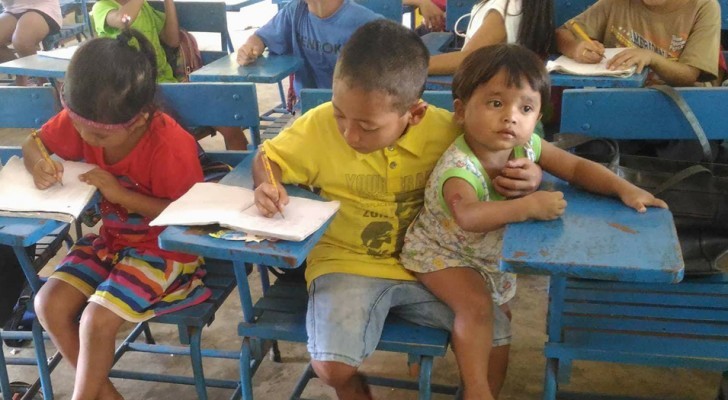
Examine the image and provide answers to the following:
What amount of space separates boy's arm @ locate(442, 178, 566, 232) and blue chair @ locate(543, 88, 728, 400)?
0.74 ft

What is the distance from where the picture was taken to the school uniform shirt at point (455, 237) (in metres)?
1.56

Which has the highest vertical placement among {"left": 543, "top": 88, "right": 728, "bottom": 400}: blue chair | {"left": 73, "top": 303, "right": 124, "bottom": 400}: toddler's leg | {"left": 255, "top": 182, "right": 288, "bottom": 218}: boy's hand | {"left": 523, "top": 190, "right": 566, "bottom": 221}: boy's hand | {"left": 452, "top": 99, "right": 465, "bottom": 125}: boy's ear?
{"left": 452, "top": 99, "right": 465, "bottom": 125}: boy's ear

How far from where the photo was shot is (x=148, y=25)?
3.53 metres

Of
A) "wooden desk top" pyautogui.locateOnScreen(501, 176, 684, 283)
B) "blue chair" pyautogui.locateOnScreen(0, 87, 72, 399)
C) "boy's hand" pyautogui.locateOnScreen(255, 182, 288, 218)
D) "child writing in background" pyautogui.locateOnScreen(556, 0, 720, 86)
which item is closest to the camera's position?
"wooden desk top" pyautogui.locateOnScreen(501, 176, 684, 283)

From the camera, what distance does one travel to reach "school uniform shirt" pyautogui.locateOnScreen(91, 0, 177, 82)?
3.50 metres

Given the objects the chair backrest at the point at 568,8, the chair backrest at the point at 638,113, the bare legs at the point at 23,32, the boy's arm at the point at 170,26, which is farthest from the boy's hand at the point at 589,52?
the bare legs at the point at 23,32

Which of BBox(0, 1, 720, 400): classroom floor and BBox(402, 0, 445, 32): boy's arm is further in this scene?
BBox(402, 0, 445, 32): boy's arm

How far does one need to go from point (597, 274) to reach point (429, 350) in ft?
1.56

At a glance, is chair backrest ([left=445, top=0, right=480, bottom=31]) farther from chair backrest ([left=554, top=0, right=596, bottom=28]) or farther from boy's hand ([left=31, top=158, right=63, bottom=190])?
boy's hand ([left=31, top=158, right=63, bottom=190])

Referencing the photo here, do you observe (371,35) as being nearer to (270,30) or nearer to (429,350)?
(429,350)

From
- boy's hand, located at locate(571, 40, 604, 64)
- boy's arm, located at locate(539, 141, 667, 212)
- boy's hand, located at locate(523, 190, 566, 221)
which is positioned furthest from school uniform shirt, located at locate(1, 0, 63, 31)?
boy's hand, located at locate(523, 190, 566, 221)

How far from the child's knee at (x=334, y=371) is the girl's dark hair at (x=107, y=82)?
786 millimetres

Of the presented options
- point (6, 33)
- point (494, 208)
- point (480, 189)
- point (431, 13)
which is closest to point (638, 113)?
point (480, 189)

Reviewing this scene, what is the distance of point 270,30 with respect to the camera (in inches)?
120
